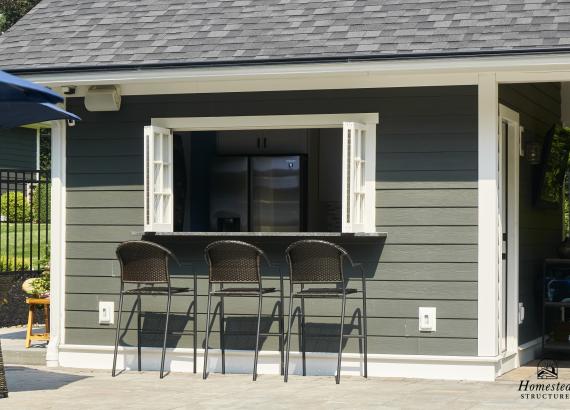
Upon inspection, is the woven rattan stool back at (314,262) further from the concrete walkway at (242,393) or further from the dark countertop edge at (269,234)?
the concrete walkway at (242,393)

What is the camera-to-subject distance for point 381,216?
9164mm

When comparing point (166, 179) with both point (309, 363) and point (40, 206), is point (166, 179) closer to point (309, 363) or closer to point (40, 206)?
point (309, 363)

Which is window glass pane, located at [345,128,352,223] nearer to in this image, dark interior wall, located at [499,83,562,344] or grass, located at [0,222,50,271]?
dark interior wall, located at [499,83,562,344]

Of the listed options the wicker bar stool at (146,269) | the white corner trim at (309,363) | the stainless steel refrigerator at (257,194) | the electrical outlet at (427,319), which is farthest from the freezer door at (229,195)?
the electrical outlet at (427,319)

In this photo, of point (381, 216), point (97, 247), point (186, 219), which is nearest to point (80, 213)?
point (97, 247)

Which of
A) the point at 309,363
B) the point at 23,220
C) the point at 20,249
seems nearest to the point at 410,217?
the point at 309,363

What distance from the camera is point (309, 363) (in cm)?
928

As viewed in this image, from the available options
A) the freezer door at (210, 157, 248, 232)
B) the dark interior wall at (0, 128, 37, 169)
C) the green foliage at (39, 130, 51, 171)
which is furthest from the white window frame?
the green foliage at (39, 130, 51, 171)

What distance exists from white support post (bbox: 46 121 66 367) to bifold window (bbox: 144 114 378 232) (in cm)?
89

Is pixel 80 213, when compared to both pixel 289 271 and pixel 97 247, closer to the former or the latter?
pixel 97 247

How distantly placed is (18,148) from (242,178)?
15103 millimetres

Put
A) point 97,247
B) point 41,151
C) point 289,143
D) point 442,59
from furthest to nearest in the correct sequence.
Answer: point 41,151
point 289,143
point 97,247
point 442,59

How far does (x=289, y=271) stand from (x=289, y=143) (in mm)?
3802

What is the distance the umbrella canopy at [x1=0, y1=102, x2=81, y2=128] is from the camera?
8.33 metres
